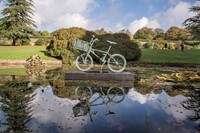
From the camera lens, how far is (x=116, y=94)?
28.1 ft

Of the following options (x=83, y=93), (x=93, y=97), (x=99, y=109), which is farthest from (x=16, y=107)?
(x=83, y=93)

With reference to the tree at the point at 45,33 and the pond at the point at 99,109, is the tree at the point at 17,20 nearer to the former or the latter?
the tree at the point at 45,33

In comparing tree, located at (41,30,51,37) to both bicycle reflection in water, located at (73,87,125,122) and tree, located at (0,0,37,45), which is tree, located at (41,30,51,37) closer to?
tree, located at (0,0,37,45)

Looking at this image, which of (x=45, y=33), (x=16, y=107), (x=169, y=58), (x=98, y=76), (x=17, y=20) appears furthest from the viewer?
(x=45, y=33)

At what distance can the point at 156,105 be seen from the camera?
7.22 metres

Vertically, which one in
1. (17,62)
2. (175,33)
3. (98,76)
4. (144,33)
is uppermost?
(144,33)

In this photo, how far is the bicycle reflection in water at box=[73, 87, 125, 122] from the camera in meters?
6.40

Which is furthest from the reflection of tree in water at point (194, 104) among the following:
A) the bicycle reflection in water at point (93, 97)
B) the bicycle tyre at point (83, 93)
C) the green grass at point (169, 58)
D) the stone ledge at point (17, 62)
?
the green grass at point (169, 58)

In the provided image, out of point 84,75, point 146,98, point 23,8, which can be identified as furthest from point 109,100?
point 23,8

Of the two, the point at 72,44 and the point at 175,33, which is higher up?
the point at 175,33

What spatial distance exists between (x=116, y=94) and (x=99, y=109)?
6.92 ft

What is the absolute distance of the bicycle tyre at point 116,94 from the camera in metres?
7.75

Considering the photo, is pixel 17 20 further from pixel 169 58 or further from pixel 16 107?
pixel 16 107

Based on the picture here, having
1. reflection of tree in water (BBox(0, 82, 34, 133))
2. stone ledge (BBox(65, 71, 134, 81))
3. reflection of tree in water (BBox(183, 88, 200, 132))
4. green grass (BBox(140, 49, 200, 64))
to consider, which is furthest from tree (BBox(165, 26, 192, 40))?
reflection of tree in water (BBox(0, 82, 34, 133))
